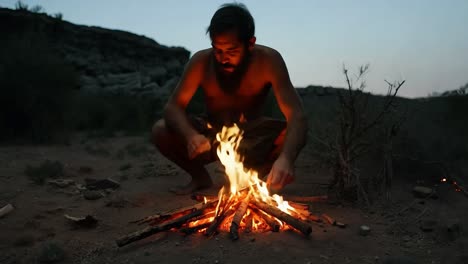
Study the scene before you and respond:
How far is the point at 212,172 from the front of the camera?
5.12m

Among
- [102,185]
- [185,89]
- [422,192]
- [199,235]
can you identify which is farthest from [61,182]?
[422,192]

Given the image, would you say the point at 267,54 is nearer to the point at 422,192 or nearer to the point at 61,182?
the point at 422,192

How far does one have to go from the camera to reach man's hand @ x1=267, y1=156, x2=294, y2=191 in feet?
8.47

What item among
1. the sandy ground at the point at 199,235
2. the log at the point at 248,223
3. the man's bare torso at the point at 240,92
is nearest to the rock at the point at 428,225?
the sandy ground at the point at 199,235

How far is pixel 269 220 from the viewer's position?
2480mm

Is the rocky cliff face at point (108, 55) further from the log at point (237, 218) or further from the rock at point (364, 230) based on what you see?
the rock at point (364, 230)

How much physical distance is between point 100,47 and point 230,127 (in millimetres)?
17584

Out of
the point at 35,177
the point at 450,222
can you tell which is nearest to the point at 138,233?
the point at 450,222

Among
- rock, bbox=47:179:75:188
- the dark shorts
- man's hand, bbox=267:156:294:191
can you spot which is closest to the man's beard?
the dark shorts

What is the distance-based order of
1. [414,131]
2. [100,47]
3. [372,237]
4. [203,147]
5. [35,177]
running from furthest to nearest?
1. [100,47]
2. [414,131]
3. [35,177]
4. [203,147]
5. [372,237]

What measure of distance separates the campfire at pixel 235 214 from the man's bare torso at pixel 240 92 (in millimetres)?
448

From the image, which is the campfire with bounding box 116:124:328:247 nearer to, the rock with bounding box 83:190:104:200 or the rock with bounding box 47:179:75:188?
the rock with bounding box 83:190:104:200

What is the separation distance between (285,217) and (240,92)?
49.9 inches

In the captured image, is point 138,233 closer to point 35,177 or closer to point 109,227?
→ point 109,227
